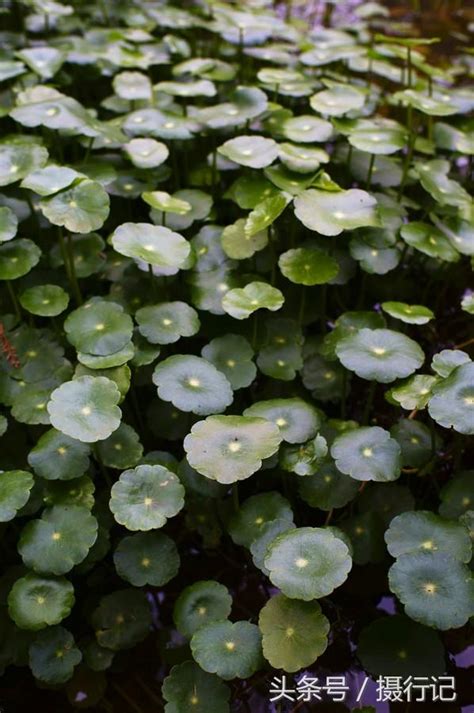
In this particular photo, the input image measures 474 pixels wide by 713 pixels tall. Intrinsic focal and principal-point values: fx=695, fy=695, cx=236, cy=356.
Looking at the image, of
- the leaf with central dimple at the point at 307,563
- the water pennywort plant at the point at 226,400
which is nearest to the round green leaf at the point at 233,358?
the water pennywort plant at the point at 226,400

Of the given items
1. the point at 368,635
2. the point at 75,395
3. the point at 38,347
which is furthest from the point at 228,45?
the point at 368,635

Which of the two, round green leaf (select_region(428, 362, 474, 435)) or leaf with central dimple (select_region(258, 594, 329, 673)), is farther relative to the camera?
round green leaf (select_region(428, 362, 474, 435))

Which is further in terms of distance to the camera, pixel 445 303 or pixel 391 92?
pixel 391 92

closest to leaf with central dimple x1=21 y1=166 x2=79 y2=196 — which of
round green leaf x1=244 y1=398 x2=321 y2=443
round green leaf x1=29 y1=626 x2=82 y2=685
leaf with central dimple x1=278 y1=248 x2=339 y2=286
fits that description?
leaf with central dimple x1=278 y1=248 x2=339 y2=286

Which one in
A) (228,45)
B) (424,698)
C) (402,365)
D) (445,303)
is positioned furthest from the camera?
(228,45)

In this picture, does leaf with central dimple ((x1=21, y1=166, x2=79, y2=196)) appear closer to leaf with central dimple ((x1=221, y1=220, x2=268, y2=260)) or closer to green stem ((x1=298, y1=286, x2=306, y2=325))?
leaf with central dimple ((x1=221, y1=220, x2=268, y2=260))

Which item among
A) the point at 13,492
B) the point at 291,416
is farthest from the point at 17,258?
the point at 291,416

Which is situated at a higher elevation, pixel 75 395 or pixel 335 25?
pixel 335 25

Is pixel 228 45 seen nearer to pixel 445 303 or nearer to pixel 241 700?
pixel 445 303
